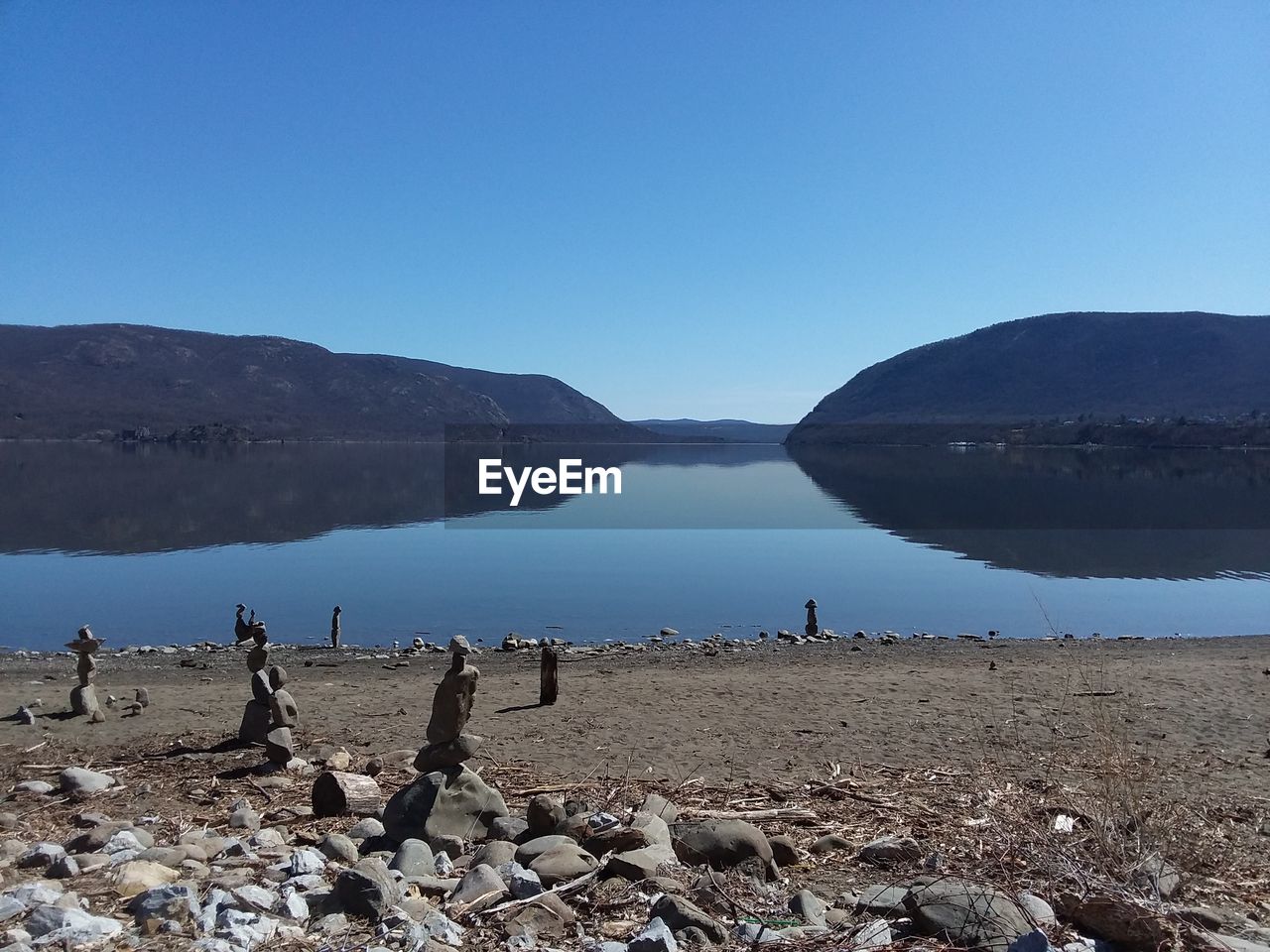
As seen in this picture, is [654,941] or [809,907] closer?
[654,941]

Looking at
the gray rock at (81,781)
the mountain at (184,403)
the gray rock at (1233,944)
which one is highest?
the mountain at (184,403)

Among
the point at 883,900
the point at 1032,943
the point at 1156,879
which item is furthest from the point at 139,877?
the point at 1156,879

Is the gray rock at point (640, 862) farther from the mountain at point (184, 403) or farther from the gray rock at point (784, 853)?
the mountain at point (184, 403)

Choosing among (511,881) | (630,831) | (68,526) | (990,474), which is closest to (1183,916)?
(630,831)

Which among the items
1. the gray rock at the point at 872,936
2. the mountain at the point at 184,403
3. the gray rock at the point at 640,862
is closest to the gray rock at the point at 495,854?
the gray rock at the point at 640,862

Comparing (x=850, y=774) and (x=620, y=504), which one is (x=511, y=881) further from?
(x=620, y=504)

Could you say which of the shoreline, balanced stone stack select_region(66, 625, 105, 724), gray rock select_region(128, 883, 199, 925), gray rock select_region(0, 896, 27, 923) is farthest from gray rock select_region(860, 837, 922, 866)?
the shoreline

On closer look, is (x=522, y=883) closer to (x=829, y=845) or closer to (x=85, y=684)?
(x=829, y=845)
